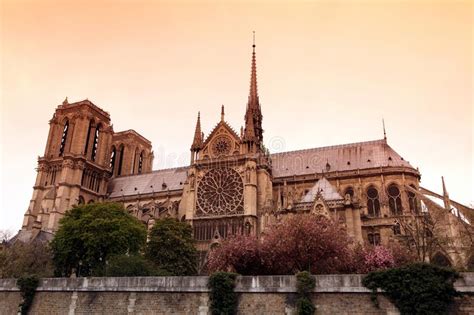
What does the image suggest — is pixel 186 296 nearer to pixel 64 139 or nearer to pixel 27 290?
pixel 27 290

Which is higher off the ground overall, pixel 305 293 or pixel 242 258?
pixel 242 258

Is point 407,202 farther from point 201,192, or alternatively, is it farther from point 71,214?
point 71,214

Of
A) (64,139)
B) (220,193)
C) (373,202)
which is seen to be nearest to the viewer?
(373,202)

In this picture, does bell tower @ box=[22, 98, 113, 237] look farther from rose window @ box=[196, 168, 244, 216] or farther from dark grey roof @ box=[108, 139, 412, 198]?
rose window @ box=[196, 168, 244, 216]

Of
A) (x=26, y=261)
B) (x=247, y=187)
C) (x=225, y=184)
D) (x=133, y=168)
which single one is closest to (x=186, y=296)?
(x=26, y=261)

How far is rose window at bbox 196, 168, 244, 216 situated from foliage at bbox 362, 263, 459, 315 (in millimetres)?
25924

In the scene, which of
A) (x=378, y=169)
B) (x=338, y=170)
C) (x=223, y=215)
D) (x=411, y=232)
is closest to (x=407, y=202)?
(x=378, y=169)

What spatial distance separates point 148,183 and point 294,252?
→ 132 ft

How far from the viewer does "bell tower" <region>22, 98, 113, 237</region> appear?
50688 mm

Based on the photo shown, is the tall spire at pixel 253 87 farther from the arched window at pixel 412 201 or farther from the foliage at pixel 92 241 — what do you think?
the foliage at pixel 92 241

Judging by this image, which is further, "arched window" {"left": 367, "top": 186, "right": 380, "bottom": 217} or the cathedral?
"arched window" {"left": 367, "top": 186, "right": 380, "bottom": 217}

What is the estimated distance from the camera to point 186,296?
17.8m

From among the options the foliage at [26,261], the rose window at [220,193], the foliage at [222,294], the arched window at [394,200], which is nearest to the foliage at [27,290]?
the foliage at [26,261]

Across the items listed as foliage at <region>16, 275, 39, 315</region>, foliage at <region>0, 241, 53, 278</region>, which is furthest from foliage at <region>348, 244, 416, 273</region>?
foliage at <region>0, 241, 53, 278</region>
